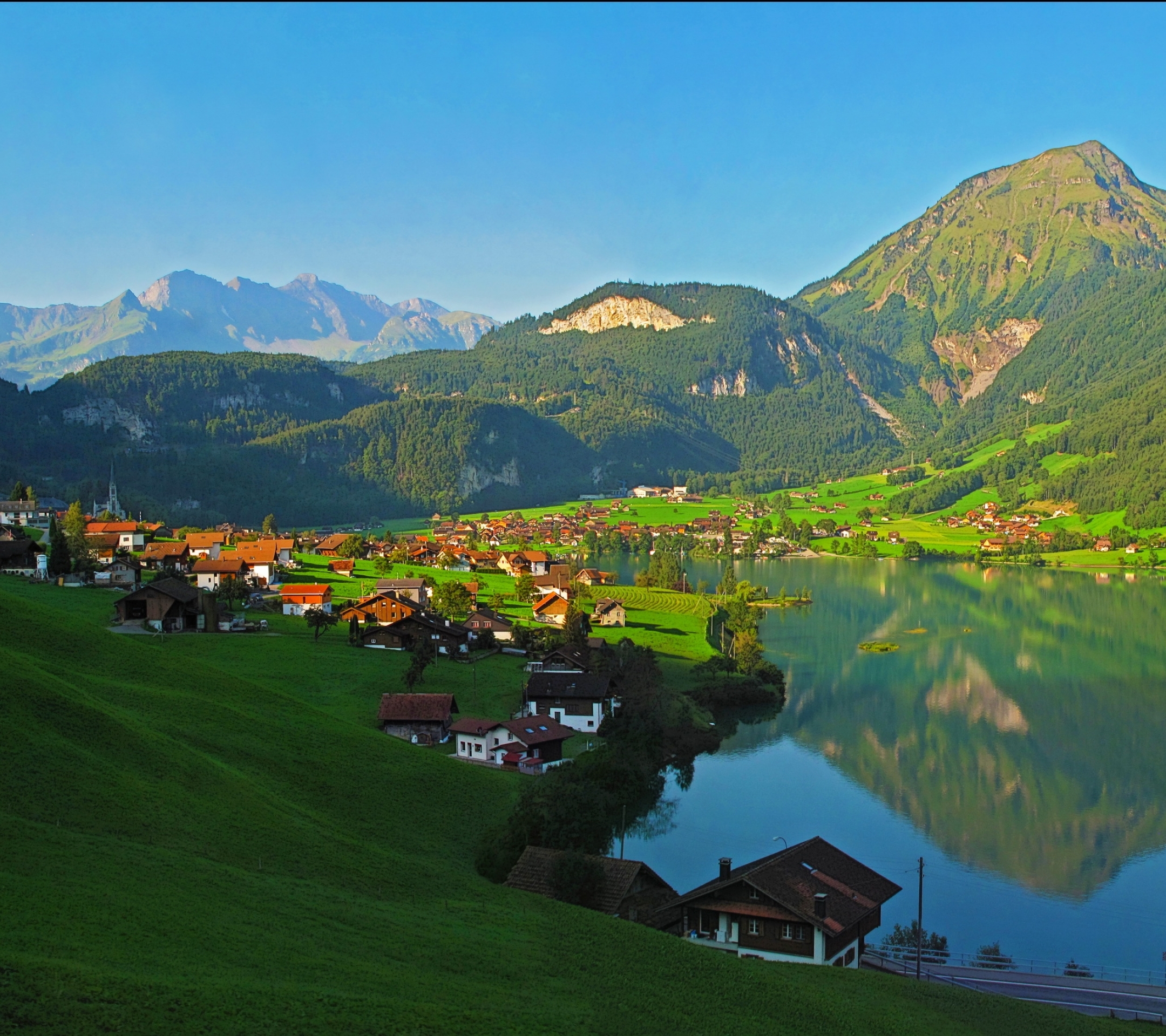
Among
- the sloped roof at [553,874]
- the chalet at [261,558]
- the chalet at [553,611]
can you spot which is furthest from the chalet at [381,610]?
the sloped roof at [553,874]

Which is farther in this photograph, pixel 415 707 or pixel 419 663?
pixel 419 663

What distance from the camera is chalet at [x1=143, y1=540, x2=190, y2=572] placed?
183ft

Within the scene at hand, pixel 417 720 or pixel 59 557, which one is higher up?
pixel 59 557

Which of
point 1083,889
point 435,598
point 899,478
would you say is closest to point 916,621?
point 435,598

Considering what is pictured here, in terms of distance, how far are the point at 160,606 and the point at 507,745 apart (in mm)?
16086

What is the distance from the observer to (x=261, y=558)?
59219 millimetres

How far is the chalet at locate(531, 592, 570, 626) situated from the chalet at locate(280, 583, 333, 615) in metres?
10.5

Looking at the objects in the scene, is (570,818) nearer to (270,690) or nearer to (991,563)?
(270,690)

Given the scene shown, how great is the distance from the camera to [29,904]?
12367mm

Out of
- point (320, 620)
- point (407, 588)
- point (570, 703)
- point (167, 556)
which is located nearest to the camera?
point (570, 703)

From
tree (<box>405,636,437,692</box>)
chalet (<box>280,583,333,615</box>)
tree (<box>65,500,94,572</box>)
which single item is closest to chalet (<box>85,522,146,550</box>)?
tree (<box>65,500,94,572</box>)

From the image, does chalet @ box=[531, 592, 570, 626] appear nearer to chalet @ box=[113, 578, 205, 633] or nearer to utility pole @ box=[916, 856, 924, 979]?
chalet @ box=[113, 578, 205, 633]

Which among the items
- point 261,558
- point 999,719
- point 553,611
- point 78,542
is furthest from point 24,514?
point 999,719

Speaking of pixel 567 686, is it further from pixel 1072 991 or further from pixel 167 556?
pixel 167 556
